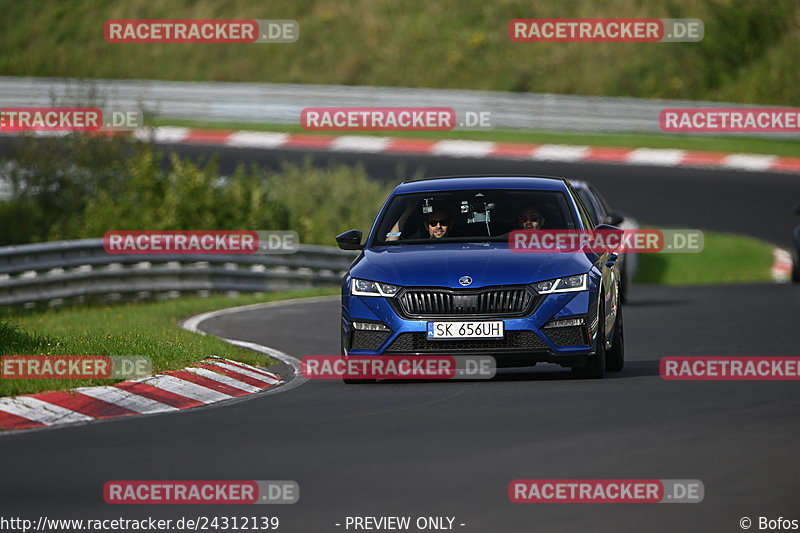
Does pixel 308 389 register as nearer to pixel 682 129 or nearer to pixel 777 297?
pixel 777 297

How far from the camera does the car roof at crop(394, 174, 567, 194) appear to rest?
46.4ft

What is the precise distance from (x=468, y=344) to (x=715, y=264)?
21289mm

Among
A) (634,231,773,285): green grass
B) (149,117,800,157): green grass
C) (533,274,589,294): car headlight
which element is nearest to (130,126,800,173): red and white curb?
(149,117,800,157): green grass

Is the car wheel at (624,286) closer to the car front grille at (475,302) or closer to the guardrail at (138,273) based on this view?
the guardrail at (138,273)

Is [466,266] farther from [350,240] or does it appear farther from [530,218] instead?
[350,240]

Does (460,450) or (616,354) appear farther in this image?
(616,354)

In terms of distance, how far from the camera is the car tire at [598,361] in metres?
13.1

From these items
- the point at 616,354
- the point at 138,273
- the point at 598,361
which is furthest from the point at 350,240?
the point at 138,273

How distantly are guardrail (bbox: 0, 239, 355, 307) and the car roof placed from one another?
9.88 m

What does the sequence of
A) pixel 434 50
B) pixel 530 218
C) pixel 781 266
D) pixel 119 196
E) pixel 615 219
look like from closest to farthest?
pixel 530 218
pixel 615 219
pixel 781 266
pixel 119 196
pixel 434 50

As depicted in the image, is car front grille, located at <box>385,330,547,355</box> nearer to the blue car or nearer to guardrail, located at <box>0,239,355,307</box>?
the blue car

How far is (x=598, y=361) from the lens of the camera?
13.2 meters

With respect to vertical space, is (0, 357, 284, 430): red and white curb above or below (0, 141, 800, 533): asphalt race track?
above

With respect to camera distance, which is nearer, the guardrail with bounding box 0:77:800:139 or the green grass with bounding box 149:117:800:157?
the green grass with bounding box 149:117:800:157
